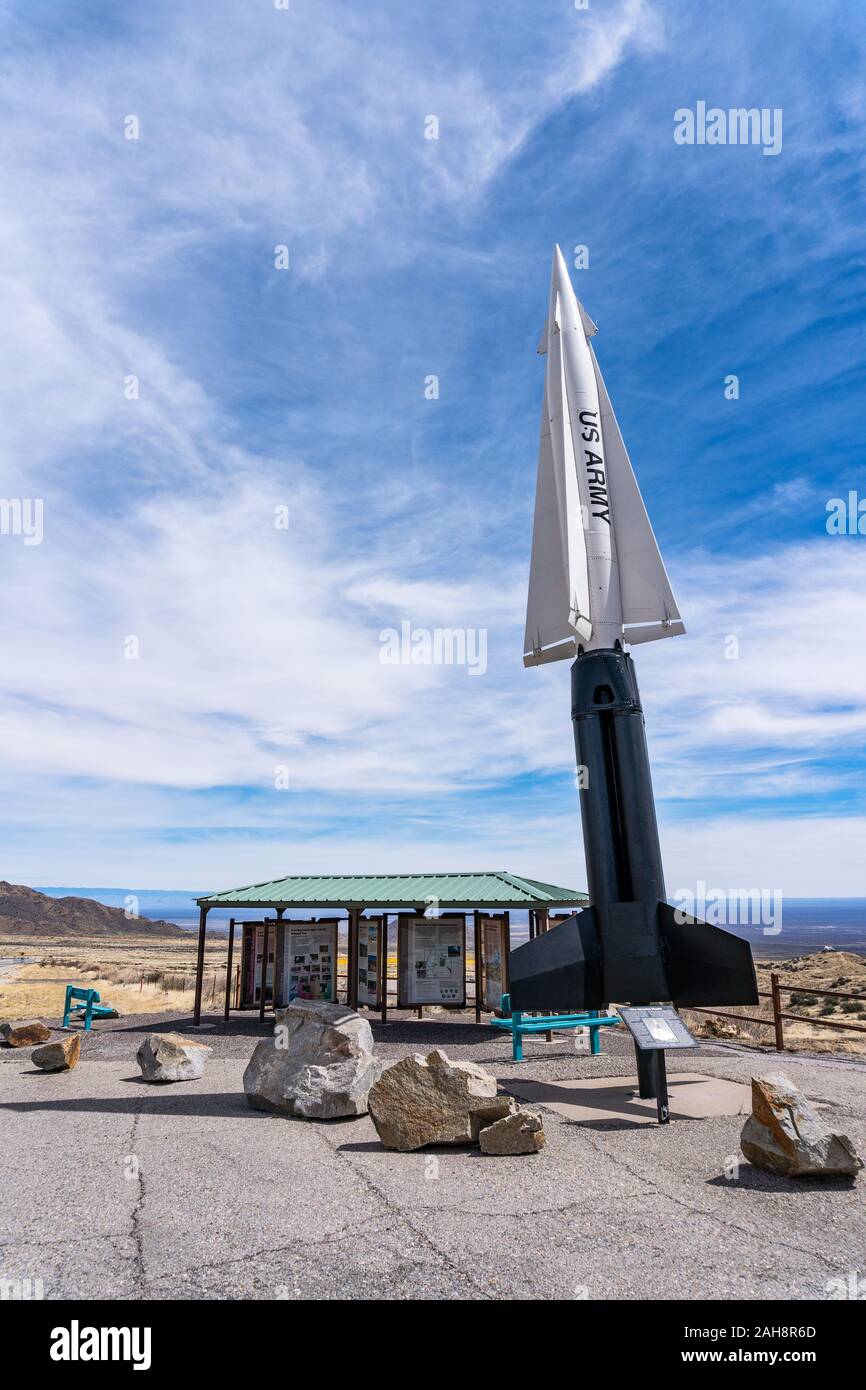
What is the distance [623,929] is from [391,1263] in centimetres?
540

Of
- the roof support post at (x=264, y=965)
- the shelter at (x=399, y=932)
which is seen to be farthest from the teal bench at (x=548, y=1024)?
the roof support post at (x=264, y=965)

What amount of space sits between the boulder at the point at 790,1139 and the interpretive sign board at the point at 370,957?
33.5 feet

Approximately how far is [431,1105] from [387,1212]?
77.1 inches

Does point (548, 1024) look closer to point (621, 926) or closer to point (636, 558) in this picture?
point (621, 926)

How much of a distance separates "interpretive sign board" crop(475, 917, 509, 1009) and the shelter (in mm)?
21

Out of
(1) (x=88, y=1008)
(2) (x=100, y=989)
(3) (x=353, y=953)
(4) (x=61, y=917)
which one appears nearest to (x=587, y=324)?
(3) (x=353, y=953)

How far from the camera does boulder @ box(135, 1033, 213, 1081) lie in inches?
452

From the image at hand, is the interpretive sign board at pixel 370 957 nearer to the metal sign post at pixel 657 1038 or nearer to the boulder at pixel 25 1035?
the boulder at pixel 25 1035

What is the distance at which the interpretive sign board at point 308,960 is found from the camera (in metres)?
17.4

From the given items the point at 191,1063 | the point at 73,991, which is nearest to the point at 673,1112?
the point at 191,1063

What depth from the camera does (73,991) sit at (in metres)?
17.1

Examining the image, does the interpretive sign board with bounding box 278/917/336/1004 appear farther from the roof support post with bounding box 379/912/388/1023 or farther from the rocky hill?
the rocky hill

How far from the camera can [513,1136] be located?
7938 mm
